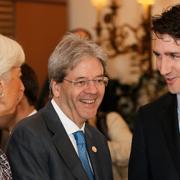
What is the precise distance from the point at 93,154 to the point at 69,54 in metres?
0.51

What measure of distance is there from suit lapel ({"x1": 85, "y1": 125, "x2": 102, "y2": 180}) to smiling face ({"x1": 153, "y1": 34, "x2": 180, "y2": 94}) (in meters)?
→ 0.53

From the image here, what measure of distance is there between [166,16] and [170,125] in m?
0.52

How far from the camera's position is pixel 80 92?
2689 millimetres

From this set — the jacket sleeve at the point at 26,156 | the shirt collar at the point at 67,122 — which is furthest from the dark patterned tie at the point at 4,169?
the shirt collar at the point at 67,122

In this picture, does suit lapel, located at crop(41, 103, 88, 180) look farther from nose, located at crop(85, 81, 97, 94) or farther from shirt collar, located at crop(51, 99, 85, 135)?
nose, located at crop(85, 81, 97, 94)

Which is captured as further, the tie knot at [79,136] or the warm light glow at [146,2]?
the warm light glow at [146,2]

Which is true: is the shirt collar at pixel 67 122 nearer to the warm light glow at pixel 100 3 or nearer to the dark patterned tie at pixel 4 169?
the dark patterned tie at pixel 4 169

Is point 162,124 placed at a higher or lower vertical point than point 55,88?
lower

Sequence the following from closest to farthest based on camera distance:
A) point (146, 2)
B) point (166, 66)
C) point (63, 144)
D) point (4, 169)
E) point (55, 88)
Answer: point (4, 169) → point (166, 66) → point (63, 144) → point (55, 88) → point (146, 2)

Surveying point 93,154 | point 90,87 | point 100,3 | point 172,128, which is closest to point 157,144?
point 172,128

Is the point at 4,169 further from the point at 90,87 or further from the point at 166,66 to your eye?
→ the point at 166,66

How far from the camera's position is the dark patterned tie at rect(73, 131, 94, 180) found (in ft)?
8.89

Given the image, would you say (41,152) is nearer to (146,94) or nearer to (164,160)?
(164,160)

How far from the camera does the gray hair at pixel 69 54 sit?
2.64m
